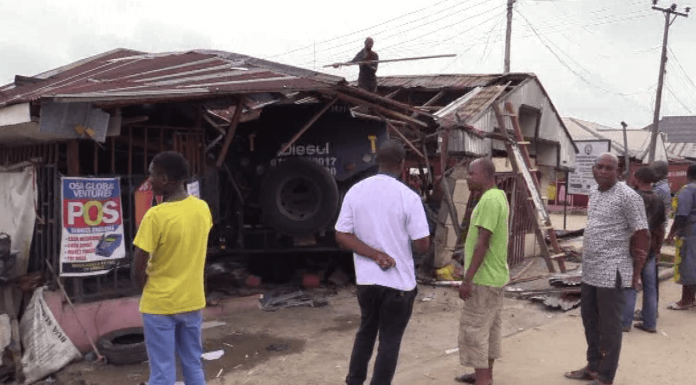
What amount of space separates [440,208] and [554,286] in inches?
109

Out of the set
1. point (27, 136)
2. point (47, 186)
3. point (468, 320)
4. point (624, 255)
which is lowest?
point (468, 320)

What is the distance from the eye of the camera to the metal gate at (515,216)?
11.2 metres

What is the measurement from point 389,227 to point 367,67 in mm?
7047

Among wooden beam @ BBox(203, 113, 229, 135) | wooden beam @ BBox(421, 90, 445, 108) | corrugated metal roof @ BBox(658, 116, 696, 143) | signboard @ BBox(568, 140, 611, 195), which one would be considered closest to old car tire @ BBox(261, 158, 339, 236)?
wooden beam @ BBox(203, 113, 229, 135)

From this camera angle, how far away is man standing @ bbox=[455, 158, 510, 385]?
4367 millimetres

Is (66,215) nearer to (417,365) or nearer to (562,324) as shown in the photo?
(417,365)

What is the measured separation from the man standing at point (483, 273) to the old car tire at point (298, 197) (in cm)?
357

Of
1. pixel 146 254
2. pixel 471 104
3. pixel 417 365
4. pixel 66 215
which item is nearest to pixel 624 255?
pixel 417 365

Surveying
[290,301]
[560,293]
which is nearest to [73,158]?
[290,301]

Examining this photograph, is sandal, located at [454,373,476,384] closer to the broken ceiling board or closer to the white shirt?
the white shirt

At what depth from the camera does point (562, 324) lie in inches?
273

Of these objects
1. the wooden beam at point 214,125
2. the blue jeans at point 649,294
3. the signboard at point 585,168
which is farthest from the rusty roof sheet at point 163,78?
the signboard at point 585,168

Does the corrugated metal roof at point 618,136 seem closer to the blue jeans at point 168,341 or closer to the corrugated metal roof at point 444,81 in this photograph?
the corrugated metal roof at point 444,81

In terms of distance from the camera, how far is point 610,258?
15.2 feet
